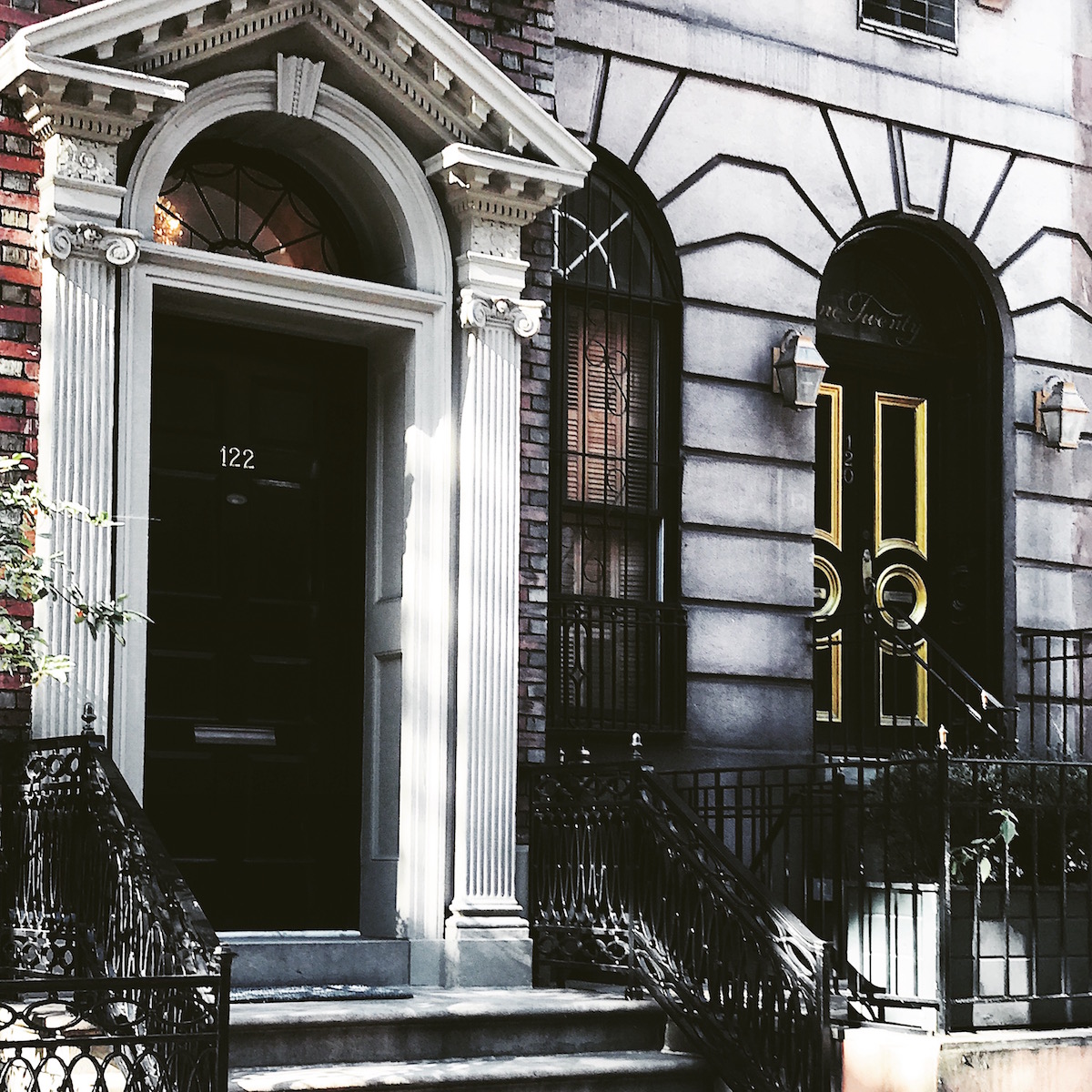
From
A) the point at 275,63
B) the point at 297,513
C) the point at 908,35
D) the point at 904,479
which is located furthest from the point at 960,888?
the point at 908,35

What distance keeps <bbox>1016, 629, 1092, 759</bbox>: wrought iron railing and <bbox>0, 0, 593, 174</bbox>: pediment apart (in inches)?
185

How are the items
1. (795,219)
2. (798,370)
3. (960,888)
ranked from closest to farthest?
(960,888), (798,370), (795,219)

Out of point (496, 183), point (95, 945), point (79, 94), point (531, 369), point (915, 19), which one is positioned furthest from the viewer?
point (915, 19)

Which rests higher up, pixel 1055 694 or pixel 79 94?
pixel 79 94

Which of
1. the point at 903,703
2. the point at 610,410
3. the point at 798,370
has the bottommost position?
the point at 903,703

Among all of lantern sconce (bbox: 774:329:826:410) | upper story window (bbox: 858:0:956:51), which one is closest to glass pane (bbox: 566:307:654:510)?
lantern sconce (bbox: 774:329:826:410)

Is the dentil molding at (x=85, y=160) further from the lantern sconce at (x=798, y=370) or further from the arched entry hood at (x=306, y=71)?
the lantern sconce at (x=798, y=370)

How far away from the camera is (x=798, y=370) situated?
38.5 feet

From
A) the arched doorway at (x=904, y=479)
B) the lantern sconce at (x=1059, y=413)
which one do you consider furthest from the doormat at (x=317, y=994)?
the lantern sconce at (x=1059, y=413)

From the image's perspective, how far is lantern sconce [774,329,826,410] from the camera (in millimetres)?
11750

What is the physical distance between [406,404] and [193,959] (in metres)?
3.74

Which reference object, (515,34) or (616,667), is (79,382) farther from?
(616,667)

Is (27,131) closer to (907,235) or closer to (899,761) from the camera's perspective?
(899,761)

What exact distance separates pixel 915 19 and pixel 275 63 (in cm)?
510
